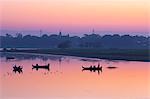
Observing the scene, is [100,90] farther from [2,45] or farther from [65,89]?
[2,45]

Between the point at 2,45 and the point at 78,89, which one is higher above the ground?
the point at 2,45

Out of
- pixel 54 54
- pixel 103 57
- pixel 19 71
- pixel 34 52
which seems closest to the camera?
pixel 19 71

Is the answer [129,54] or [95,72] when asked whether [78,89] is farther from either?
[129,54]

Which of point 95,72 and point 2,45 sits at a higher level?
point 2,45

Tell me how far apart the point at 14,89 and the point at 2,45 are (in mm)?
2217

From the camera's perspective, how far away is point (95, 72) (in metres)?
14.6

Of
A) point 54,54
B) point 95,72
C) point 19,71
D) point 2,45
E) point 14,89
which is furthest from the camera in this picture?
point 54,54

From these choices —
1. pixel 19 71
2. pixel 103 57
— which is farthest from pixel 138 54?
pixel 19 71

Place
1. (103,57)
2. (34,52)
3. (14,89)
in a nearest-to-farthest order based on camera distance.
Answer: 1. (14,89)
2. (103,57)
3. (34,52)

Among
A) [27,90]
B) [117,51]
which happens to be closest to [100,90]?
[27,90]

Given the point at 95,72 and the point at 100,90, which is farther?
the point at 95,72

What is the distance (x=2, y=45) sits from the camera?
33.6 feet

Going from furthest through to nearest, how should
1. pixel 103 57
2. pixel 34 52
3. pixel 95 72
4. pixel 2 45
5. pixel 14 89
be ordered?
pixel 34 52, pixel 103 57, pixel 95 72, pixel 2 45, pixel 14 89

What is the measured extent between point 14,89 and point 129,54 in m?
15.4
